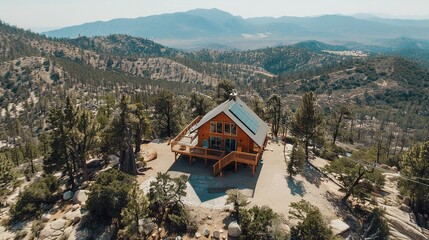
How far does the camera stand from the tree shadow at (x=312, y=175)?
33.6 meters

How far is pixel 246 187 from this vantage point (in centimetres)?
3070

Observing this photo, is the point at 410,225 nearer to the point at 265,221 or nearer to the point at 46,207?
the point at 265,221

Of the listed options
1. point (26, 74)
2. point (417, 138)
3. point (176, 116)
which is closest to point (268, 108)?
point (176, 116)

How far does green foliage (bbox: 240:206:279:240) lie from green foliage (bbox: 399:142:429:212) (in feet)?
58.8

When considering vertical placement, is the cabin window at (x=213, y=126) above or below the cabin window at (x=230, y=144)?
above

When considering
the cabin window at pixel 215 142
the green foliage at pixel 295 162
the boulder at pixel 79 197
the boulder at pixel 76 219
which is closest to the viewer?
the boulder at pixel 76 219

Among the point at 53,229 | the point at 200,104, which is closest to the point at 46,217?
the point at 53,229

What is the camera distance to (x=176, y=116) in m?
50.4

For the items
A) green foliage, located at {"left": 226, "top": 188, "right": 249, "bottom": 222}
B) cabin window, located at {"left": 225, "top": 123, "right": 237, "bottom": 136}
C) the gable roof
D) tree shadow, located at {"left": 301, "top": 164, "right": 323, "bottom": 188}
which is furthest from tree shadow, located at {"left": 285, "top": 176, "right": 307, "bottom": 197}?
cabin window, located at {"left": 225, "top": 123, "right": 237, "bottom": 136}

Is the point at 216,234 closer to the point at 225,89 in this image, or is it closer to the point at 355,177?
the point at 355,177

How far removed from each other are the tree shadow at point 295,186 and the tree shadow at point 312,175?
210cm

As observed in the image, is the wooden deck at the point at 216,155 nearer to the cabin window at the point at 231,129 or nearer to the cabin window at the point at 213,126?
the cabin window at the point at 213,126

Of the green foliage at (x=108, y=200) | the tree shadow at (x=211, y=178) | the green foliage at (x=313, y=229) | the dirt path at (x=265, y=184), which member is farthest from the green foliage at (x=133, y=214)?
the green foliage at (x=313, y=229)

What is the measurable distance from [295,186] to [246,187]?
18.4 ft
